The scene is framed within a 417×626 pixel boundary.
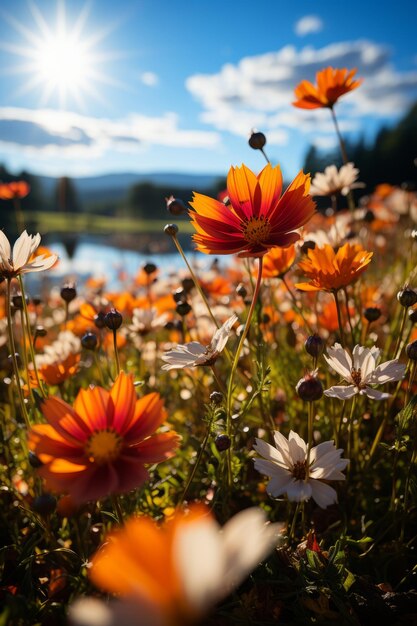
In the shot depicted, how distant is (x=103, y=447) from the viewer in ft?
2.30

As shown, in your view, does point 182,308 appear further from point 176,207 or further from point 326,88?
point 326,88

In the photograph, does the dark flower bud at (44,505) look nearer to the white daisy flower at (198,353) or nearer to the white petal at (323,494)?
the white daisy flower at (198,353)

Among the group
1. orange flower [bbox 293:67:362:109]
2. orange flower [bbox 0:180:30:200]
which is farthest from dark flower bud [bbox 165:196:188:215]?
orange flower [bbox 0:180:30:200]

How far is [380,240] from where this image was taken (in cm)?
365

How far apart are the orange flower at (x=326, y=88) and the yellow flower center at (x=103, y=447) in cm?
131

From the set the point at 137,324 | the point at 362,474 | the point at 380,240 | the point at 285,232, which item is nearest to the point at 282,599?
the point at 362,474

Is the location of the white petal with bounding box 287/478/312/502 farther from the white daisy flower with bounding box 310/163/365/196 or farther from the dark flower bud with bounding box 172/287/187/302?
the white daisy flower with bounding box 310/163/365/196

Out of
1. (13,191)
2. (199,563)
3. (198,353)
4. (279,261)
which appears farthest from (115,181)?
(199,563)

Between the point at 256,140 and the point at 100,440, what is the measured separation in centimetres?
94

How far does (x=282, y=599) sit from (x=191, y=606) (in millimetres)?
586

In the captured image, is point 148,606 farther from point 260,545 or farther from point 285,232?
point 285,232

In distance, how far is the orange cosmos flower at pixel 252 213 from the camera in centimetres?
92

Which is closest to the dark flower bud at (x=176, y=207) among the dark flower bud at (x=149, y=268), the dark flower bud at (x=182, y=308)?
the dark flower bud at (x=182, y=308)

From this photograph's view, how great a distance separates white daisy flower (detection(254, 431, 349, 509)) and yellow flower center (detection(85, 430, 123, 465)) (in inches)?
9.9
